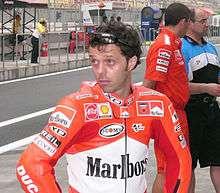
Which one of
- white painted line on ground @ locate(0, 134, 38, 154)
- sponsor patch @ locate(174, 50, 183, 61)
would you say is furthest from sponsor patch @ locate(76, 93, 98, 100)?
white painted line on ground @ locate(0, 134, 38, 154)

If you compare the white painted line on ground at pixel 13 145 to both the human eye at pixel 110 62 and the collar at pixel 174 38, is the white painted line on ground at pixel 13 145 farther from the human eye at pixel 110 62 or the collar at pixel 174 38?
the human eye at pixel 110 62

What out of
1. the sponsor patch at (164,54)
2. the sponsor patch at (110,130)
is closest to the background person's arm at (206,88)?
the sponsor patch at (164,54)

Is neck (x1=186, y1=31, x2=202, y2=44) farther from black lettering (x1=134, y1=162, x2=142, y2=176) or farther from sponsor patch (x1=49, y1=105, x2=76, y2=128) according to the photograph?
sponsor patch (x1=49, y1=105, x2=76, y2=128)

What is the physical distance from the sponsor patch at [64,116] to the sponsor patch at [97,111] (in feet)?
0.23

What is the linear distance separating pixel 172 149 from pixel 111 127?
12.0 inches

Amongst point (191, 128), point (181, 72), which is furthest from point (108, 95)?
point (191, 128)

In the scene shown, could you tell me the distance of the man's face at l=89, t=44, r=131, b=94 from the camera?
2.28 metres

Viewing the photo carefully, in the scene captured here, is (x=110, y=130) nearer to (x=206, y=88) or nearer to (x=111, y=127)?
(x=111, y=127)

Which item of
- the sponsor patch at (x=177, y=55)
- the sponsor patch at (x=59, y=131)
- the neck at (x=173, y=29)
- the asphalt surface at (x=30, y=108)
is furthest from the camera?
the asphalt surface at (x=30, y=108)

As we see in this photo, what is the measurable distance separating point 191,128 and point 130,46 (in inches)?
96.2

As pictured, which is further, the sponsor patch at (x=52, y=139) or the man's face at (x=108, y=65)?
the man's face at (x=108, y=65)

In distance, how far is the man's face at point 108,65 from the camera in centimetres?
228

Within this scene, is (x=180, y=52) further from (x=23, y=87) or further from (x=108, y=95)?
(x=23, y=87)

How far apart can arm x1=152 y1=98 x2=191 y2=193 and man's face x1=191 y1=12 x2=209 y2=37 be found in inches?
89.8
